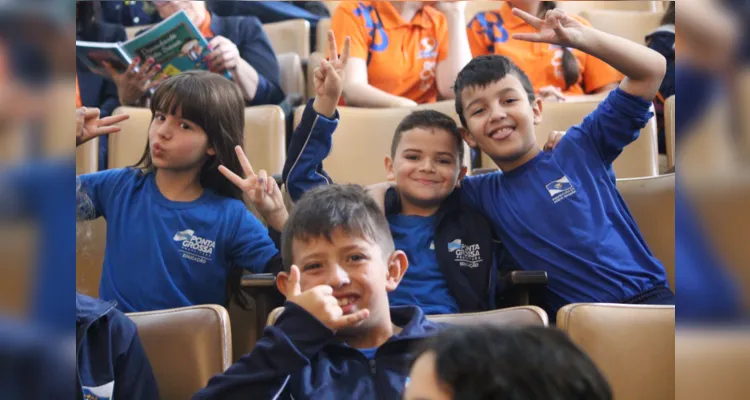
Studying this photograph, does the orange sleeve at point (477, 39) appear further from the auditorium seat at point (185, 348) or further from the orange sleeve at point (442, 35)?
the auditorium seat at point (185, 348)

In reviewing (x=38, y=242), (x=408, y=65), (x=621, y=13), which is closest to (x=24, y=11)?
(x=38, y=242)

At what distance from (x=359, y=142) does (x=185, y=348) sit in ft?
1.34

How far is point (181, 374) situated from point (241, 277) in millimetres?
155

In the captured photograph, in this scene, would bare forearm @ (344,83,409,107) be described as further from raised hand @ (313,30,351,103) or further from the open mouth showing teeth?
the open mouth showing teeth

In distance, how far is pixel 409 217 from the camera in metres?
0.86

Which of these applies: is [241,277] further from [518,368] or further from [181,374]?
[518,368]

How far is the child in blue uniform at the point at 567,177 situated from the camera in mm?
784

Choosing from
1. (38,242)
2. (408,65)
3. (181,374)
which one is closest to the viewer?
(38,242)

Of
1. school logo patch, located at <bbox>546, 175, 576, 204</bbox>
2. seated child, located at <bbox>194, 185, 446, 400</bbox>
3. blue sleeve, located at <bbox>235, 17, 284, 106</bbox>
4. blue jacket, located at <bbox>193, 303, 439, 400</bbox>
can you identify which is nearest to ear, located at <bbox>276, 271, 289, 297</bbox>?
seated child, located at <bbox>194, 185, 446, 400</bbox>

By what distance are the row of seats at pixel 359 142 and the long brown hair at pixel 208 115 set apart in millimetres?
39

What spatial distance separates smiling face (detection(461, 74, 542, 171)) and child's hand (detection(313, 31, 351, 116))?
16 cm

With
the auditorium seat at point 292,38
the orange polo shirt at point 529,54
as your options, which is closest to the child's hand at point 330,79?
the orange polo shirt at point 529,54

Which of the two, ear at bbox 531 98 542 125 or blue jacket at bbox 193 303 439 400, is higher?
ear at bbox 531 98 542 125

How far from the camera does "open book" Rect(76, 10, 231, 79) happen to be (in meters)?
1.04
